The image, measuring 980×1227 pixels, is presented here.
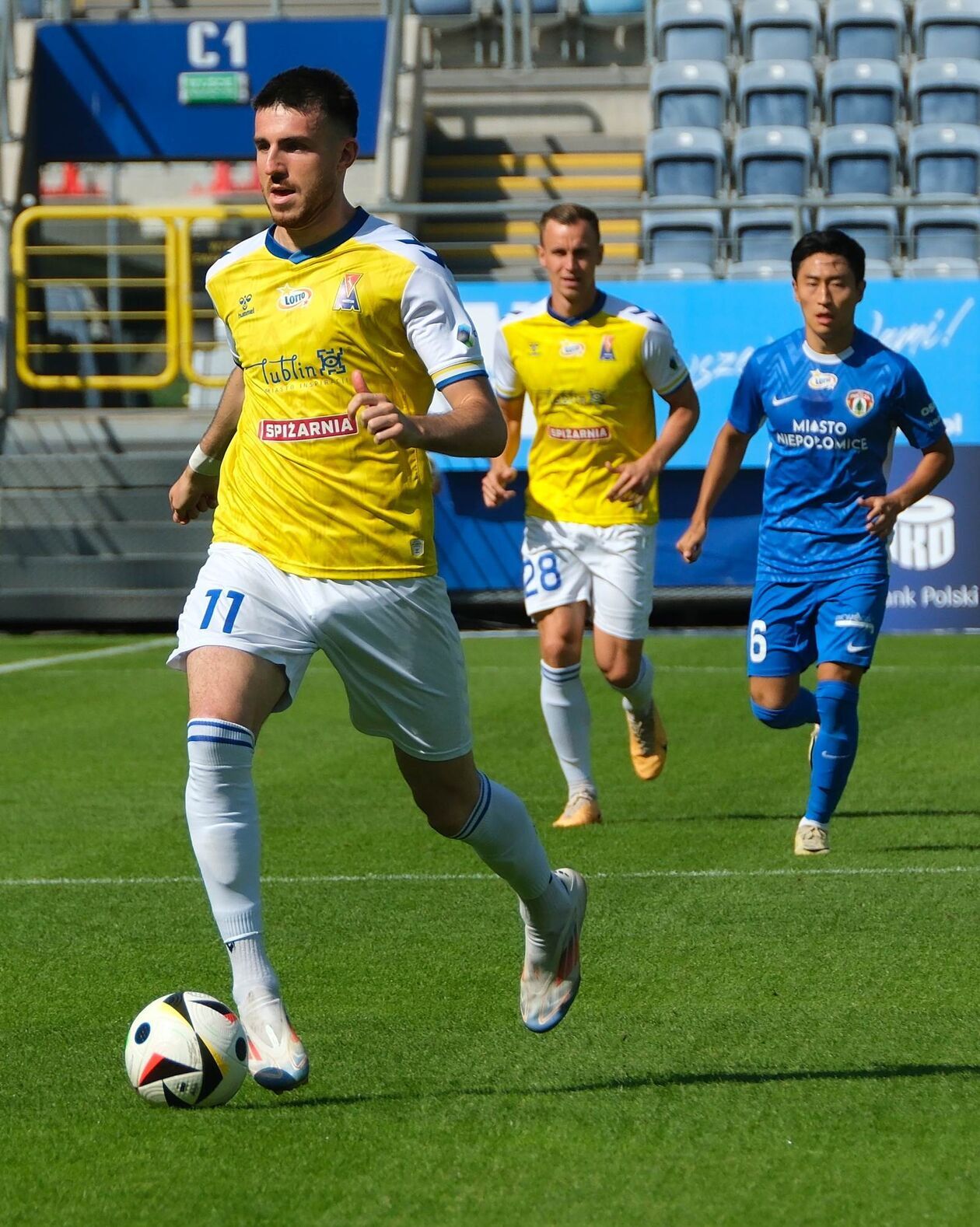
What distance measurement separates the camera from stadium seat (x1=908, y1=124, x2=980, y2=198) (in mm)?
19766

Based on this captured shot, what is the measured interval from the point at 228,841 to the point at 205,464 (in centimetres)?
111

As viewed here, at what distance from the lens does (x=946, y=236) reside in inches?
696

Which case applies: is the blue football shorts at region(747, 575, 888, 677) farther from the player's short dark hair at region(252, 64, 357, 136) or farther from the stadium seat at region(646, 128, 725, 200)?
the stadium seat at region(646, 128, 725, 200)

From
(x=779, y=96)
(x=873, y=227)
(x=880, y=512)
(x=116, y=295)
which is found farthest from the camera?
(x=779, y=96)

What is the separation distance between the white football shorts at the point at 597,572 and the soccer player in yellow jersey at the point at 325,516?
3.51 meters

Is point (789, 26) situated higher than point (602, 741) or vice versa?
point (789, 26)

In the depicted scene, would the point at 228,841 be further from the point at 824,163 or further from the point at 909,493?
the point at 824,163

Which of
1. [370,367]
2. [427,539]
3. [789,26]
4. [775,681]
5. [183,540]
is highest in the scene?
[789,26]

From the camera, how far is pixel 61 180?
A: 71.3 ft

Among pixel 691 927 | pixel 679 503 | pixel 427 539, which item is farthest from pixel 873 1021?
pixel 679 503

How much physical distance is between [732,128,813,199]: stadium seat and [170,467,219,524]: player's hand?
15775mm

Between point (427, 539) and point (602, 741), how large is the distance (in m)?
5.88

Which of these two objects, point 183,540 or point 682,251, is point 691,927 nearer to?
point 183,540

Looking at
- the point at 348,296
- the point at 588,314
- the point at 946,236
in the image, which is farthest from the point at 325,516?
→ the point at 946,236
